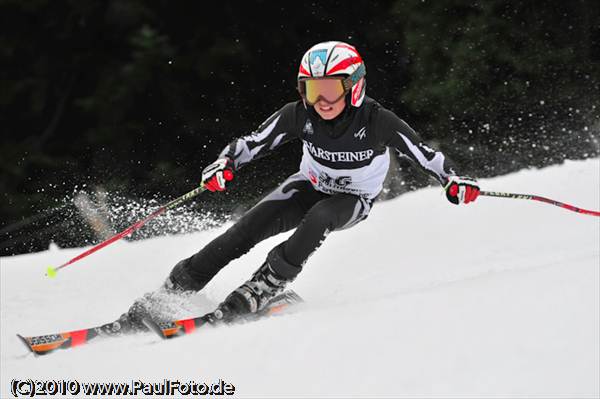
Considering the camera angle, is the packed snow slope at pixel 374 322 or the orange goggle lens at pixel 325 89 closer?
the packed snow slope at pixel 374 322

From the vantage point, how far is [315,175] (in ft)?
12.5

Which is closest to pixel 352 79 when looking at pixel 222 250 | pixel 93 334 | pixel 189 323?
pixel 222 250

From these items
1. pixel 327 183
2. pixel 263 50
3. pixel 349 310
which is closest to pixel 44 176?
pixel 263 50

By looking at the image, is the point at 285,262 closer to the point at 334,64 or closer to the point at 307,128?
the point at 307,128

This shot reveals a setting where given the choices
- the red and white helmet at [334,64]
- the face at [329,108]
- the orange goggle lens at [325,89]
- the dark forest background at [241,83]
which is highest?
the red and white helmet at [334,64]

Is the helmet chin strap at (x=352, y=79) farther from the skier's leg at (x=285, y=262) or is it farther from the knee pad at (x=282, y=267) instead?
the knee pad at (x=282, y=267)

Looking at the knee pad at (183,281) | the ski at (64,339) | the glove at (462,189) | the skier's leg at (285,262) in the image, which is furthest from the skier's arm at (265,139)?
the ski at (64,339)

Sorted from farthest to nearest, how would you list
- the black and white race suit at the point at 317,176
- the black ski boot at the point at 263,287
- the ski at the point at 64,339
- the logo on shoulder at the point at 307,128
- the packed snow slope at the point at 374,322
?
the logo on shoulder at the point at 307,128 < the black and white race suit at the point at 317,176 < the black ski boot at the point at 263,287 < the ski at the point at 64,339 < the packed snow slope at the point at 374,322

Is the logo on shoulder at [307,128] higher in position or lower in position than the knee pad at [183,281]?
higher

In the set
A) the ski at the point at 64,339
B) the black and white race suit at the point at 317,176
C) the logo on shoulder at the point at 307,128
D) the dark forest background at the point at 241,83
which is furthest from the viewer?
the dark forest background at the point at 241,83

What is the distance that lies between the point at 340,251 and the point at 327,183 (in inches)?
38.8

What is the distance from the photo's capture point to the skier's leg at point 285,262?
3.42 m

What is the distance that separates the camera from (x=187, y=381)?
96.3 inches

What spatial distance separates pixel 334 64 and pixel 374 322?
1.28 meters
